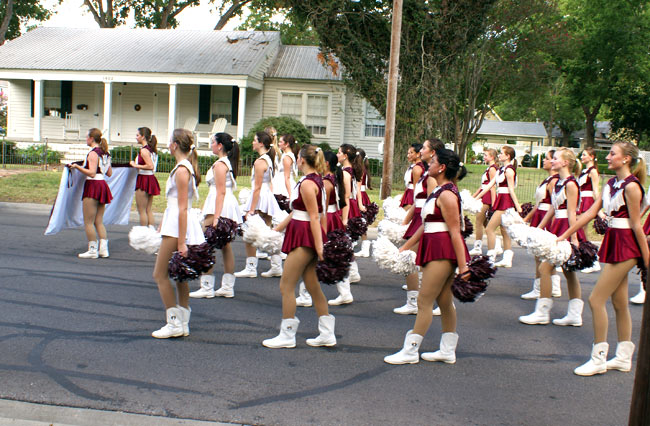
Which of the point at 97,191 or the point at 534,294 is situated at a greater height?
the point at 97,191

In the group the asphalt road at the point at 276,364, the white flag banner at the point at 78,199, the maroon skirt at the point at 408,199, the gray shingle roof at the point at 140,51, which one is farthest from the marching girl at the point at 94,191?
the gray shingle roof at the point at 140,51

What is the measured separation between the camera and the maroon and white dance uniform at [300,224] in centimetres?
543

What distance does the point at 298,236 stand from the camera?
5.44 meters

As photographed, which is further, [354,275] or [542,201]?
[354,275]

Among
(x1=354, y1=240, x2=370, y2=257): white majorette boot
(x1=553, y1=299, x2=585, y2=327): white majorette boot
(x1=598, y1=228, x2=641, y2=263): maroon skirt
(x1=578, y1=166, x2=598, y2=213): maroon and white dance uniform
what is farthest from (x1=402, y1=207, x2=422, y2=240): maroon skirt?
(x1=354, y1=240, x2=370, y2=257): white majorette boot

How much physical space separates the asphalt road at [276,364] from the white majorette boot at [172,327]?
10 centimetres

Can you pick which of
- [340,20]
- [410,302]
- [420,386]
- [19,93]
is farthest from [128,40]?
[420,386]

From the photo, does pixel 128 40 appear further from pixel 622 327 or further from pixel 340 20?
pixel 622 327

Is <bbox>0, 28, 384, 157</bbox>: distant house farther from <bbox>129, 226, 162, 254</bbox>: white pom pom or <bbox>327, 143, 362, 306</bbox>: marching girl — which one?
<bbox>129, 226, 162, 254</bbox>: white pom pom

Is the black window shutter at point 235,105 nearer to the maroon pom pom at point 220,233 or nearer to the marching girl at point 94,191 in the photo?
the marching girl at point 94,191

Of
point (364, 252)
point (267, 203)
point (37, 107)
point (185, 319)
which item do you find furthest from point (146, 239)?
point (37, 107)

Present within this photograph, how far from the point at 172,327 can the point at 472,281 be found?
2747 millimetres

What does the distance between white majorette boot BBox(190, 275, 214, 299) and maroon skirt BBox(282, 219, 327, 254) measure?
7.24 feet

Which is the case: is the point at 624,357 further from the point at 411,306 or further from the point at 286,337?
the point at 286,337
